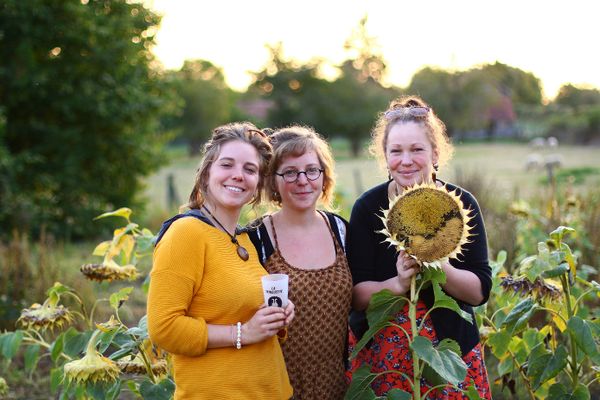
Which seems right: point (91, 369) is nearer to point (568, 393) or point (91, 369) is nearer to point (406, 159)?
point (406, 159)

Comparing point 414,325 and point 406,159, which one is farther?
point 406,159

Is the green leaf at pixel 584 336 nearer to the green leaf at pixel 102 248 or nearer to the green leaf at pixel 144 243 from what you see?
the green leaf at pixel 144 243

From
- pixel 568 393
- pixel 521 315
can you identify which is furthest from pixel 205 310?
pixel 568 393

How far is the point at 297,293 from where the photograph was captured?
2717 millimetres

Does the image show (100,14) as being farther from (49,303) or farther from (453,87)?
(453,87)

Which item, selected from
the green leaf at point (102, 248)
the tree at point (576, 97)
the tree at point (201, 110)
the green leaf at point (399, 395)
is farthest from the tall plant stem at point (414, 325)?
the tree at point (201, 110)

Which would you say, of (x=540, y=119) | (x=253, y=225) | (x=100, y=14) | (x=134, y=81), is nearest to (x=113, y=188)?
(x=134, y=81)

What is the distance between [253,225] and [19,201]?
338 inches

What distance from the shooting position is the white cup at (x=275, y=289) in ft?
7.70

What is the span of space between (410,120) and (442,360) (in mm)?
962

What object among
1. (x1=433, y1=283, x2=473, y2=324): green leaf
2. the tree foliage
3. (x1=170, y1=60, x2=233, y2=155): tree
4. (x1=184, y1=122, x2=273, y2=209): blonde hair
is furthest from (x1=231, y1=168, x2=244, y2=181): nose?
(x1=170, y1=60, x2=233, y2=155): tree

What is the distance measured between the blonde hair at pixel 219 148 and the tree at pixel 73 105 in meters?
8.46

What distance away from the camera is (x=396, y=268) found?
2705 mm

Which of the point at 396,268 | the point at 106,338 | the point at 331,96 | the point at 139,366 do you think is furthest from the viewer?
the point at 331,96
